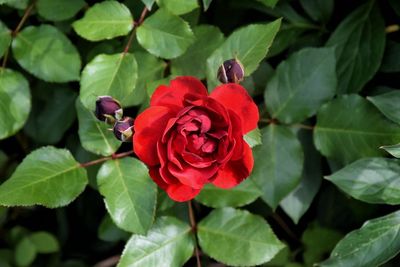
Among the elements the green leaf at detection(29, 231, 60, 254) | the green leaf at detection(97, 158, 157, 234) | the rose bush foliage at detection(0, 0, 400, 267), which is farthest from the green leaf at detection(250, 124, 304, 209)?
the green leaf at detection(29, 231, 60, 254)

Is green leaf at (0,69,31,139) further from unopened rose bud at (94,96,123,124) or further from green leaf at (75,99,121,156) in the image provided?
unopened rose bud at (94,96,123,124)

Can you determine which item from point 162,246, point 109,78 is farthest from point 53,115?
point 162,246

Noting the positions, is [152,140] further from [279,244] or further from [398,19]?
[398,19]

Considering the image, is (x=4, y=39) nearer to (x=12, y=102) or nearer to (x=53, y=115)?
(x=12, y=102)

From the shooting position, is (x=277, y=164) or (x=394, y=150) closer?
(x=394, y=150)

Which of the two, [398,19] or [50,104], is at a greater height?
[398,19]

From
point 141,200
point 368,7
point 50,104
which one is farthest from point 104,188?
point 368,7
